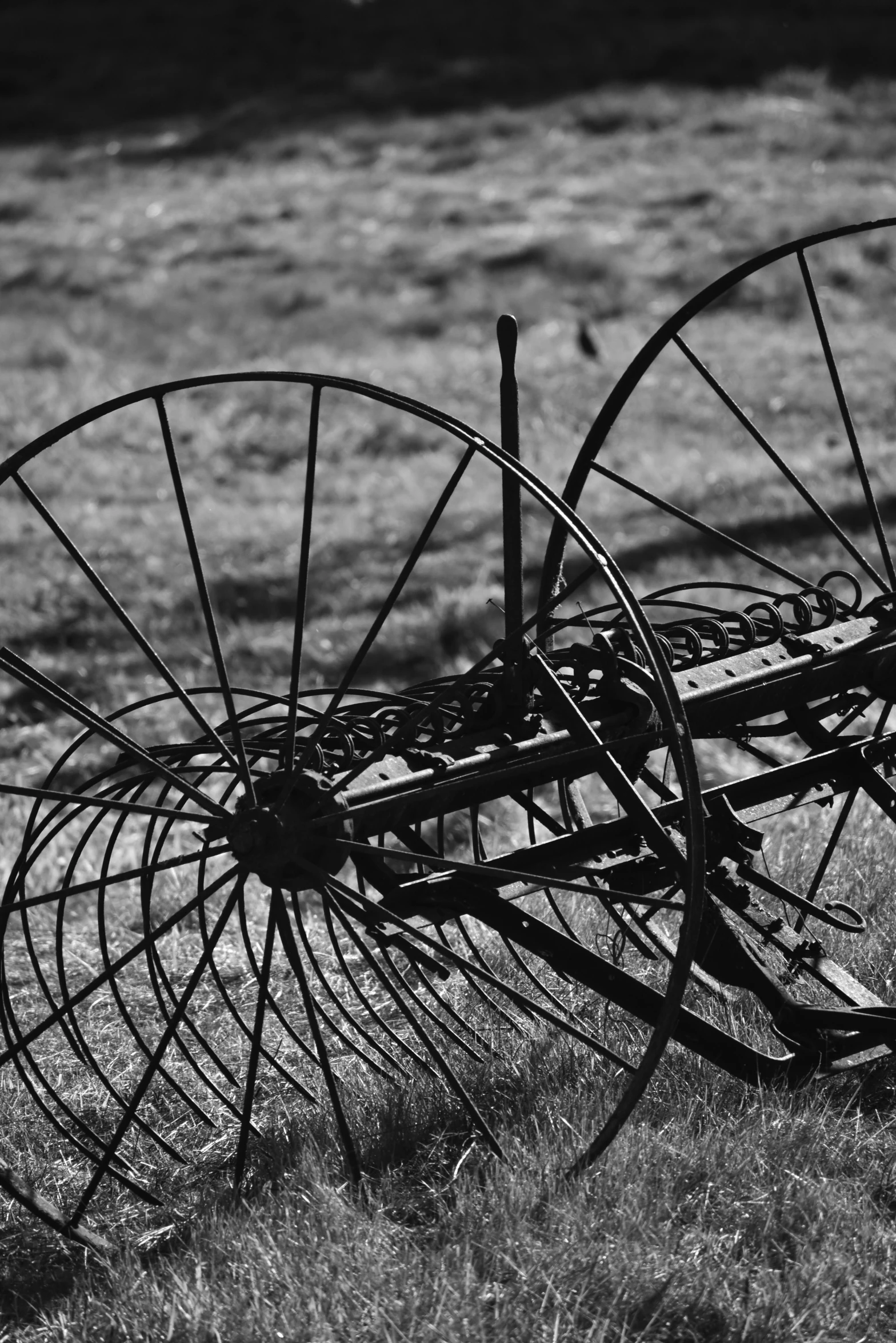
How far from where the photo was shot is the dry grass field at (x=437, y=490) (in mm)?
1988

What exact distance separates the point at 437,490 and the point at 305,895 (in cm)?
341

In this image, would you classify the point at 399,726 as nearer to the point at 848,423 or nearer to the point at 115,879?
the point at 115,879

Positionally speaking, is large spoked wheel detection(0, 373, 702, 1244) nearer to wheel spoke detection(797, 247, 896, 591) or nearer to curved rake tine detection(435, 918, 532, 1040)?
curved rake tine detection(435, 918, 532, 1040)

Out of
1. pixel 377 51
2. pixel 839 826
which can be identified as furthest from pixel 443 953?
pixel 377 51

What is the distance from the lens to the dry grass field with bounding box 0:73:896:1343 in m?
1.99

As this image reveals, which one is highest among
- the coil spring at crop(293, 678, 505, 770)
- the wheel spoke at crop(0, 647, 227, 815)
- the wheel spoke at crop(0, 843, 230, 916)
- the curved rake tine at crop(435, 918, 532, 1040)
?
the wheel spoke at crop(0, 647, 227, 815)

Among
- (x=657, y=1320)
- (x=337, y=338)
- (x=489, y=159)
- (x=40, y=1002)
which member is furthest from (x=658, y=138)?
(x=657, y=1320)

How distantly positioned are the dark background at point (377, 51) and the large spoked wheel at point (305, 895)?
1158 cm

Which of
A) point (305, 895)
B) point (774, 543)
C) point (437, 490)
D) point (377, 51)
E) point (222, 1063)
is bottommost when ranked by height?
point (305, 895)

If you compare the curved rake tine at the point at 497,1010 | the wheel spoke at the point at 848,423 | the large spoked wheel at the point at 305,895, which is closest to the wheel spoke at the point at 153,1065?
the large spoked wheel at the point at 305,895

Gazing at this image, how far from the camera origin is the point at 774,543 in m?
5.73

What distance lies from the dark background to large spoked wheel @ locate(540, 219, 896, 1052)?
21.4 feet

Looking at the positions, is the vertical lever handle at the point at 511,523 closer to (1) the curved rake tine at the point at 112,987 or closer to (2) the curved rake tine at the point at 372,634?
(2) the curved rake tine at the point at 372,634

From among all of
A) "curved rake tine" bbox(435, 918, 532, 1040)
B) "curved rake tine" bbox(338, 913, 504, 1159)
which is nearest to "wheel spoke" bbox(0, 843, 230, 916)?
"curved rake tine" bbox(338, 913, 504, 1159)
